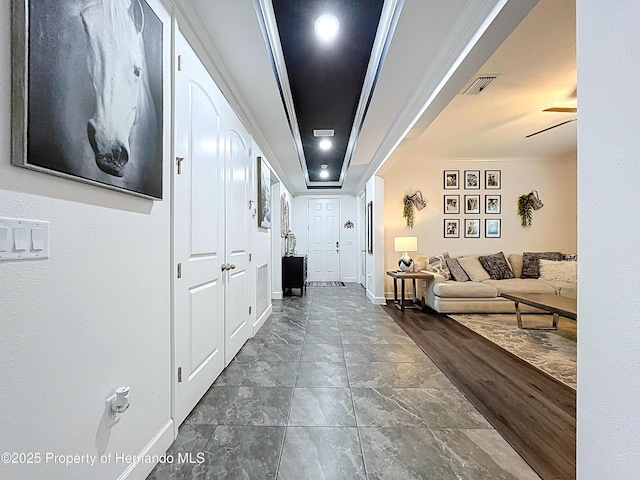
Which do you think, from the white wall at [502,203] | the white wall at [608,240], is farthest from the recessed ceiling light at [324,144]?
the white wall at [608,240]

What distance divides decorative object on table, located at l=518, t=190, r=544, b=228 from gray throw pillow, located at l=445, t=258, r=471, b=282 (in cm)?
166

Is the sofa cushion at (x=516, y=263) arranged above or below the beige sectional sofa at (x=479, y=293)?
above

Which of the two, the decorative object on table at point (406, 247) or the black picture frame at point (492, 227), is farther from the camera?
the black picture frame at point (492, 227)

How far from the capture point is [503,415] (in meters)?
1.86

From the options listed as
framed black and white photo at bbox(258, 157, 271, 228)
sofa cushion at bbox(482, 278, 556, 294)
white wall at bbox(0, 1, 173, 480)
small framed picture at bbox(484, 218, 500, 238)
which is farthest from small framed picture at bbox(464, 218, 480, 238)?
white wall at bbox(0, 1, 173, 480)

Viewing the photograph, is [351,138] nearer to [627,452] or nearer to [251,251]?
[251,251]

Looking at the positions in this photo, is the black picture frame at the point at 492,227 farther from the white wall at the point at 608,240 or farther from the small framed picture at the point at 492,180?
the white wall at the point at 608,240

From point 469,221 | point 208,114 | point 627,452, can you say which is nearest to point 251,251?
point 208,114

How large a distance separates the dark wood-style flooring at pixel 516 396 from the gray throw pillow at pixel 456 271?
5.12 ft

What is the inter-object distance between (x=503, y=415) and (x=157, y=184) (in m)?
2.30

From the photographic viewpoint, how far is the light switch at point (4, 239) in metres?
0.75

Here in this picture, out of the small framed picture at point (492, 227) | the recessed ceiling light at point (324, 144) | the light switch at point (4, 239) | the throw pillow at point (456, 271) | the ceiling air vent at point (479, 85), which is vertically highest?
the ceiling air vent at point (479, 85)

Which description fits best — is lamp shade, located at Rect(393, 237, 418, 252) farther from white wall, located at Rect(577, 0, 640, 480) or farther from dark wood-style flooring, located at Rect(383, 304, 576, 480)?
white wall, located at Rect(577, 0, 640, 480)

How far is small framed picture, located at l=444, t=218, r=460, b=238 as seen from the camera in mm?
5684
